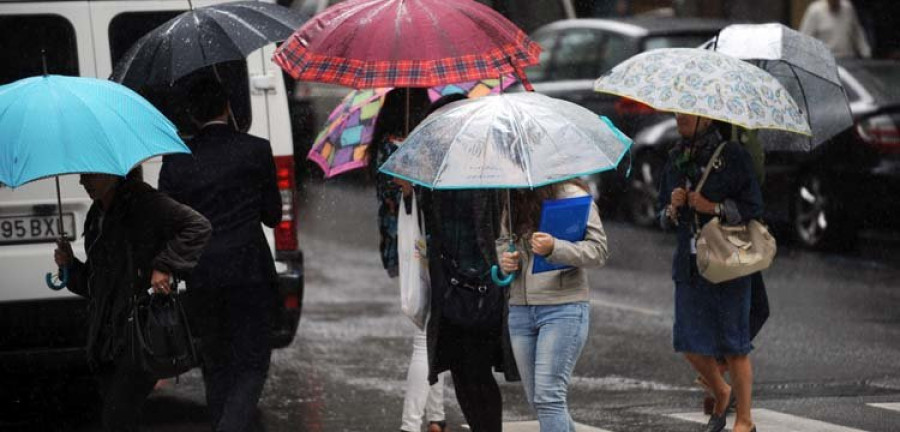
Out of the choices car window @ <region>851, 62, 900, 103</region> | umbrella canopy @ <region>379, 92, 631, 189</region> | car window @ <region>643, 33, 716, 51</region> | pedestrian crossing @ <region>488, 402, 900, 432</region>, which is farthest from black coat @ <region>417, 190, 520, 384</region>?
car window @ <region>643, 33, 716, 51</region>

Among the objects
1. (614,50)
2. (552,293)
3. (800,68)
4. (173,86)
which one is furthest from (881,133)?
(552,293)

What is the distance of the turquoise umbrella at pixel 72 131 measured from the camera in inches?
246

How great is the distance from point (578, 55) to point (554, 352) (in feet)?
37.5

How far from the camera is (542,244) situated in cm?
623

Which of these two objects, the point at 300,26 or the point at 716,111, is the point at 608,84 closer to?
the point at 716,111

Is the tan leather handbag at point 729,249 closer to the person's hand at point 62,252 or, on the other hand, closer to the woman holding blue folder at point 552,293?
the woman holding blue folder at point 552,293

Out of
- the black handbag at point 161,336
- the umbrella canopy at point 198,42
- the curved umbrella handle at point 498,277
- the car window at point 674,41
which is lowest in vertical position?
the car window at point 674,41

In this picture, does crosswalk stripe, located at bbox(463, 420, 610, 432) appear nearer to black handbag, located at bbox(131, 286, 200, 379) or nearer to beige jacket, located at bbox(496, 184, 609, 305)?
beige jacket, located at bbox(496, 184, 609, 305)

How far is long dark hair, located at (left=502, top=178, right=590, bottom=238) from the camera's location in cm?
640

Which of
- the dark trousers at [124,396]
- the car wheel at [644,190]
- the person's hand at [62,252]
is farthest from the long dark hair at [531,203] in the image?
the car wheel at [644,190]

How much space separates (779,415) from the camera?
8.54m

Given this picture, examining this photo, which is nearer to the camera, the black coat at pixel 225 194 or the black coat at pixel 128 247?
the black coat at pixel 128 247

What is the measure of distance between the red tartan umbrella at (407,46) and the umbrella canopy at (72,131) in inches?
30.9

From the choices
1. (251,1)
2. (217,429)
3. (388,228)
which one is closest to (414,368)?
(388,228)
